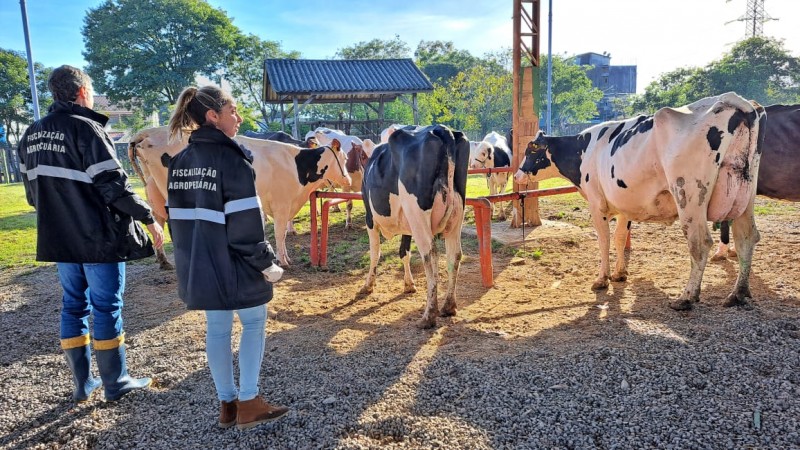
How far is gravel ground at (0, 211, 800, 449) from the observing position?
9.07ft

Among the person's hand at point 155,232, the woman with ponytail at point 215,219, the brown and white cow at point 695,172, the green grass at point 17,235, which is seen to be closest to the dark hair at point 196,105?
the woman with ponytail at point 215,219

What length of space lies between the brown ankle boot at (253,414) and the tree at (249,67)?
34695mm

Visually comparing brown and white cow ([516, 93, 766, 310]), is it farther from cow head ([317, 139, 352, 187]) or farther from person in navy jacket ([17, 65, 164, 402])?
person in navy jacket ([17, 65, 164, 402])

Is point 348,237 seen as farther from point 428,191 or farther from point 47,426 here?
point 47,426

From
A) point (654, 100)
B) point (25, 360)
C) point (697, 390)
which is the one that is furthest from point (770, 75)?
point (25, 360)

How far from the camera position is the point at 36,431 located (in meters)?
3.01

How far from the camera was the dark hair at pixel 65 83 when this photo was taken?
305 cm

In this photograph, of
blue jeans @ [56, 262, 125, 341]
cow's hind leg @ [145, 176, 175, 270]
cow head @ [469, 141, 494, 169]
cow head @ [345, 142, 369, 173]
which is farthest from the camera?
cow head @ [469, 141, 494, 169]

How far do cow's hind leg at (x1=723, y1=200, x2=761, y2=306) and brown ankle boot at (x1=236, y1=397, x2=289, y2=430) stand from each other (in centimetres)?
428

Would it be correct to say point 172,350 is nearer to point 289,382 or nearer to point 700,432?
point 289,382

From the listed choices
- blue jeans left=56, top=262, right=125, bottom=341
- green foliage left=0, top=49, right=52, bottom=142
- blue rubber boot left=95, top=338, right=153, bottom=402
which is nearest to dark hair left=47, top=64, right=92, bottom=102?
blue jeans left=56, top=262, right=125, bottom=341

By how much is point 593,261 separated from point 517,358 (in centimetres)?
357

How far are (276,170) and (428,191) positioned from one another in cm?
371

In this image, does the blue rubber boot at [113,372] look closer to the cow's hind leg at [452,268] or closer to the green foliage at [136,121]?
the cow's hind leg at [452,268]
